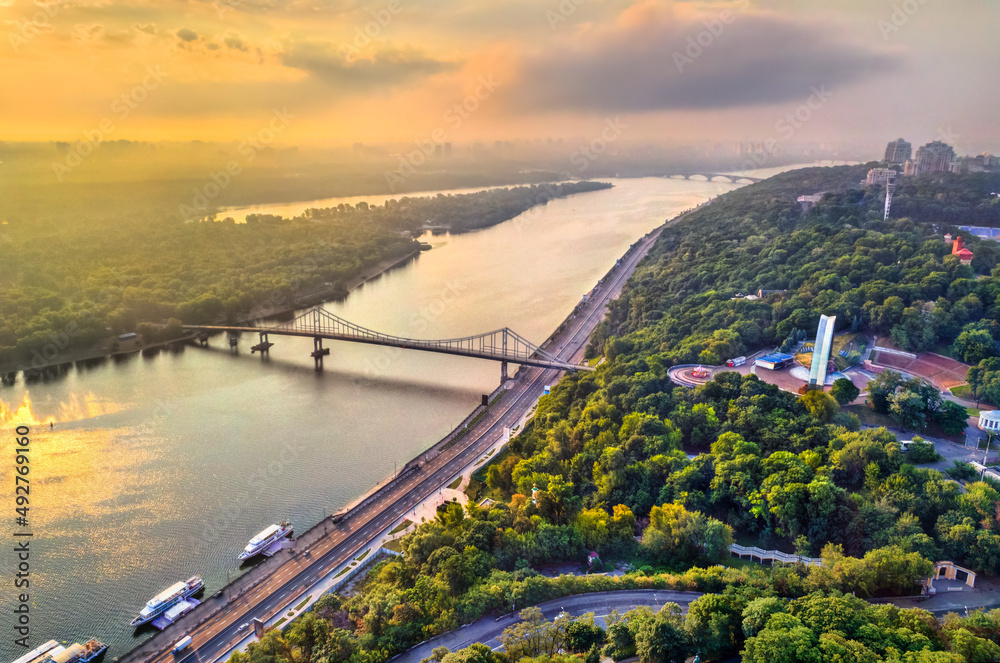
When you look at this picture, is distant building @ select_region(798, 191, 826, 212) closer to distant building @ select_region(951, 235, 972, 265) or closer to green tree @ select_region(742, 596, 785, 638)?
distant building @ select_region(951, 235, 972, 265)

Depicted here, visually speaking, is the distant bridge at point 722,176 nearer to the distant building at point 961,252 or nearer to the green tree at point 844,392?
the distant building at point 961,252

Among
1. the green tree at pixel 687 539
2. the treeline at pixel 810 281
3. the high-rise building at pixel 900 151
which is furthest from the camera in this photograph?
the high-rise building at pixel 900 151

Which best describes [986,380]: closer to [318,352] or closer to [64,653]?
[64,653]

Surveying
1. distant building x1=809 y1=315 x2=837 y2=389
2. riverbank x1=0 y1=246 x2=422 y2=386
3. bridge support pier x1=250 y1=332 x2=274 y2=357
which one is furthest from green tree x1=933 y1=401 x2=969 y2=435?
riverbank x1=0 y1=246 x2=422 y2=386

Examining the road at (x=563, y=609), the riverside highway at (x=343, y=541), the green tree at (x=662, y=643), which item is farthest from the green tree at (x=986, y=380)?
the riverside highway at (x=343, y=541)

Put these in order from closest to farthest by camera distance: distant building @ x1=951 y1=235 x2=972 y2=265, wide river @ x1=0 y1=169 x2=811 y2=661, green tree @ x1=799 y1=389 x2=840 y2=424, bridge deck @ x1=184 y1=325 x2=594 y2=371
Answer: wide river @ x1=0 y1=169 x2=811 y2=661, green tree @ x1=799 y1=389 x2=840 y2=424, distant building @ x1=951 y1=235 x2=972 y2=265, bridge deck @ x1=184 y1=325 x2=594 y2=371
